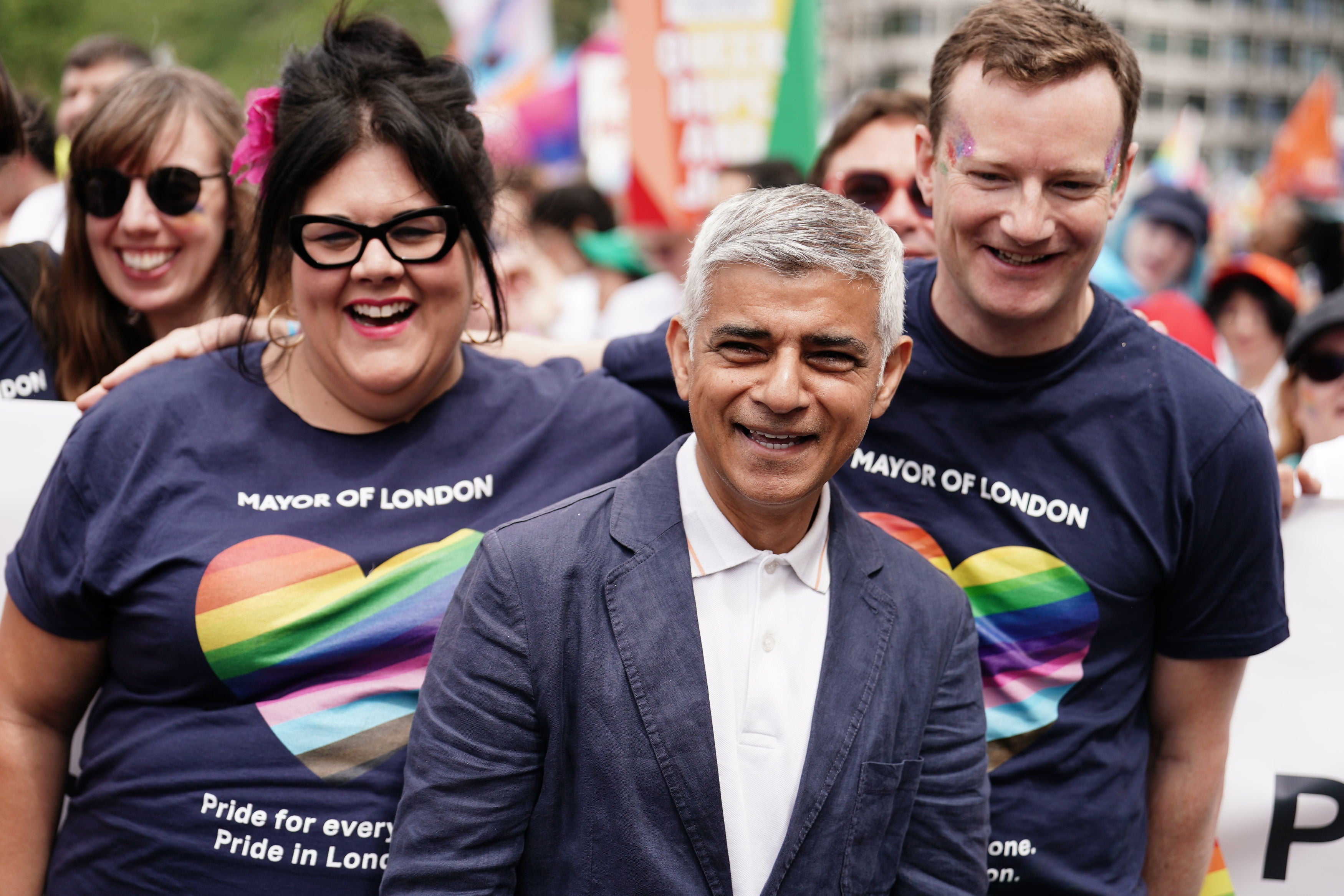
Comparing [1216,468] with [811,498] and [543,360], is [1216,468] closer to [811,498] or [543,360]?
[811,498]

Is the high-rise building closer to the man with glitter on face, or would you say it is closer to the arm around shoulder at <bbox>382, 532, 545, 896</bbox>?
the man with glitter on face

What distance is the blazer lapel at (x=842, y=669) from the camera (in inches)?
86.7

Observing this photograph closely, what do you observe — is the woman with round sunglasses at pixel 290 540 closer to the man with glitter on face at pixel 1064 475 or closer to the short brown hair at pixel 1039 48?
the man with glitter on face at pixel 1064 475

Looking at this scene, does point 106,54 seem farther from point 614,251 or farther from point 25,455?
point 614,251

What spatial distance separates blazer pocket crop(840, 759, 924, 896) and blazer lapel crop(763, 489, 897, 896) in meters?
0.08

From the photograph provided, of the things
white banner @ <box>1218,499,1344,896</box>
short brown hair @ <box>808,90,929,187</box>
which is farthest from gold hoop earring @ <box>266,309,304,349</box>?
white banner @ <box>1218,499,1344,896</box>

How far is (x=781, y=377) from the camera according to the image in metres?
2.19

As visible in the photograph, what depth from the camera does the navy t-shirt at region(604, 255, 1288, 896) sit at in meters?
2.78

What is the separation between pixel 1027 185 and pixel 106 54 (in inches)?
195

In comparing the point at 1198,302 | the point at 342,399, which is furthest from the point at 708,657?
the point at 1198,302

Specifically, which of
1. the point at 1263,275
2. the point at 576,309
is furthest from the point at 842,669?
the point at 576,309

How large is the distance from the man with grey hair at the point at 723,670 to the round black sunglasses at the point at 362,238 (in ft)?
2.27

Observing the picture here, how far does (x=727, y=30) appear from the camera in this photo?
9016 millimetres

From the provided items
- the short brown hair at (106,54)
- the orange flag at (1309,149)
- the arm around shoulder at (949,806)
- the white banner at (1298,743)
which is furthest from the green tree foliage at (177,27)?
the arm around shoulder at (949,806)
